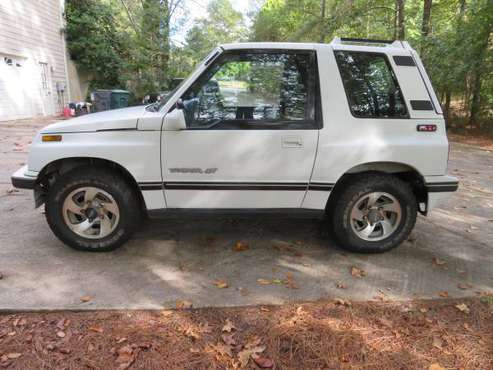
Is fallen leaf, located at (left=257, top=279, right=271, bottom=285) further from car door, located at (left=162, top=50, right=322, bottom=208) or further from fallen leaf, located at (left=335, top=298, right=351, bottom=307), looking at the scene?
car door, located at (left=162, top=50, right=322, bottom=208)

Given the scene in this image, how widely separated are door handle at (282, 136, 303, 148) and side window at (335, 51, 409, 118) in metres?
0.62

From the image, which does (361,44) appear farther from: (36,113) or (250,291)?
(36,113)

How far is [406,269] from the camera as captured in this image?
3570 millimetres

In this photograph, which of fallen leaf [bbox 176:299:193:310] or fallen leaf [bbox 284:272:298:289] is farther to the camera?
fallen leaf [bbox 284:272:298:289]

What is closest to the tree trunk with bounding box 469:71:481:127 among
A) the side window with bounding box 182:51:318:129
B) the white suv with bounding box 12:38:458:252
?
the white suv with bounding box 12:38:458:252

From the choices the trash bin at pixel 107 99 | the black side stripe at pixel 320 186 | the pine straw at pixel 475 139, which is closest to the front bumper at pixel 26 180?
the black side stripe at pixel 320 186

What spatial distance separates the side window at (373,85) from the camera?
11.3 feet

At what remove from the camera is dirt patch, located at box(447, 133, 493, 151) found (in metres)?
11.5

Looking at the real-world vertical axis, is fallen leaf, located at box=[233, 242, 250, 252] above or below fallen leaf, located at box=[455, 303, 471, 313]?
above

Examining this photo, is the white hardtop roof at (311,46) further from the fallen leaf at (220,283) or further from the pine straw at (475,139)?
the pine straw at (475,139)

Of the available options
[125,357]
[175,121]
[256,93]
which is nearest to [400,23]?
[256,93]

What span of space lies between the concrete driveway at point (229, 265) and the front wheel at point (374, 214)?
0.17 metres

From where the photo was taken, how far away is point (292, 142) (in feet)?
11.1

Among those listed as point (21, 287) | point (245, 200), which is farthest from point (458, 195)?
point (21, 287)
